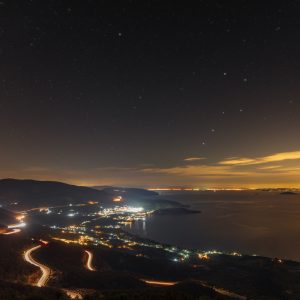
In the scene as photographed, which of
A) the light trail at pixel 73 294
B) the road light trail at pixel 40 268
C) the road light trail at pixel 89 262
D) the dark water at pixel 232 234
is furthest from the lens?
the dark water at pixel 232 234

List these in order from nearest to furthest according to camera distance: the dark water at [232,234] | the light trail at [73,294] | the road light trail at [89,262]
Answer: the light trail at [73,294]
the road light trail at [89,262]
the dark water at [232,234]

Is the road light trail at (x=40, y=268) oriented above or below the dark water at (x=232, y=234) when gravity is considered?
above

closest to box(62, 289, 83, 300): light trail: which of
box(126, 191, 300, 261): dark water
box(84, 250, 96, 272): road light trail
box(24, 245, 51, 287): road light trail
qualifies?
box(24, 245, 51, 287): road light trail

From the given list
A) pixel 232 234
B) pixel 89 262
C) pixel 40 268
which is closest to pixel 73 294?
pixel 40 268

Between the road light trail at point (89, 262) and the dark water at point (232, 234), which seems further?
the dark water at point (232, 234)

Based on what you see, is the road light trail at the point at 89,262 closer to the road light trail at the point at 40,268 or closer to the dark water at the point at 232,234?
the road light trail at the point at 40,268

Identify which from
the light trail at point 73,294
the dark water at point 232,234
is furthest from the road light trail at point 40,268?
the dark water at point 232,234

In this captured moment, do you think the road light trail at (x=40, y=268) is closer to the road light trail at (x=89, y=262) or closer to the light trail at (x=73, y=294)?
the light trail at (x=73, y=294)

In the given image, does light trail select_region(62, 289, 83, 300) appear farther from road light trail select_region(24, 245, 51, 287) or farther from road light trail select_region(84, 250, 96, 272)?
road light trail select_region(84, 250, 96, 272)

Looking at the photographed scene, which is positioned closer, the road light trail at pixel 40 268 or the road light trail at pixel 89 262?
the road light trail at pixel 40 268

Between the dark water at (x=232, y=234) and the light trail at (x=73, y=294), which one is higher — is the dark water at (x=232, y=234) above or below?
below

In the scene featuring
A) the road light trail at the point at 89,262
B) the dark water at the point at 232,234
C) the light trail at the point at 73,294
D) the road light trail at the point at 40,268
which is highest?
the light trail at the point at 73,294
